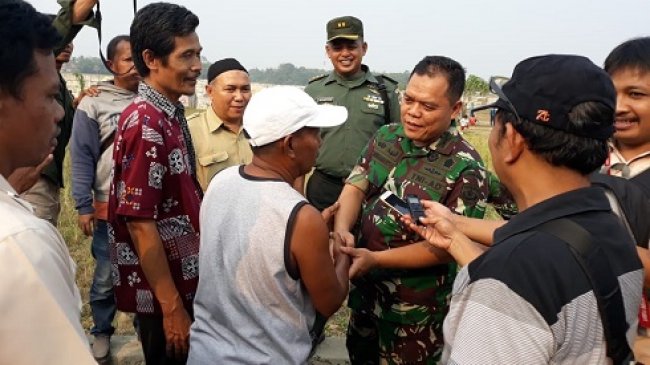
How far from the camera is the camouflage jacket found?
102 inches

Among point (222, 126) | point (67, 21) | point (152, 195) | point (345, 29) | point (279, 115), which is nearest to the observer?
point (279, 115)

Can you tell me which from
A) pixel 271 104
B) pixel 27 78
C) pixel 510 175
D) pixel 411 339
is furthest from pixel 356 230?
pixel 27 78

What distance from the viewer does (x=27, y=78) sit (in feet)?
3.90

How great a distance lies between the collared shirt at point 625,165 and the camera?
2.19 m

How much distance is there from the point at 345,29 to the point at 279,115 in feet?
10.1

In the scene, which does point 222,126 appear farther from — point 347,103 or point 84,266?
point 84,266

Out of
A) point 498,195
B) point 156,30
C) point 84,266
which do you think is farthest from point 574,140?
point 84,266

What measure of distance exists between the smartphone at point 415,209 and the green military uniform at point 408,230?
20 centimetres

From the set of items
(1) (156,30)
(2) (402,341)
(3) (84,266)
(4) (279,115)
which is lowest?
(3) (84,266)

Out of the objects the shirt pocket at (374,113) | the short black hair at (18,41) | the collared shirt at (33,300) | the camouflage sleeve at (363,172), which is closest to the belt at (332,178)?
the shirt pocket at (374,113)

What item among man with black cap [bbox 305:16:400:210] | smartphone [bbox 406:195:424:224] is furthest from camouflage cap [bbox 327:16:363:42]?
Result: smartphone [bbox 406:195:424:224]

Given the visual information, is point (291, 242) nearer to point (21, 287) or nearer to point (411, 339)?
point (21, 287)

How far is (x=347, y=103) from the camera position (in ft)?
15.4

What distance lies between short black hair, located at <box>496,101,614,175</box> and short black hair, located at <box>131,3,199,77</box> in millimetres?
1733
